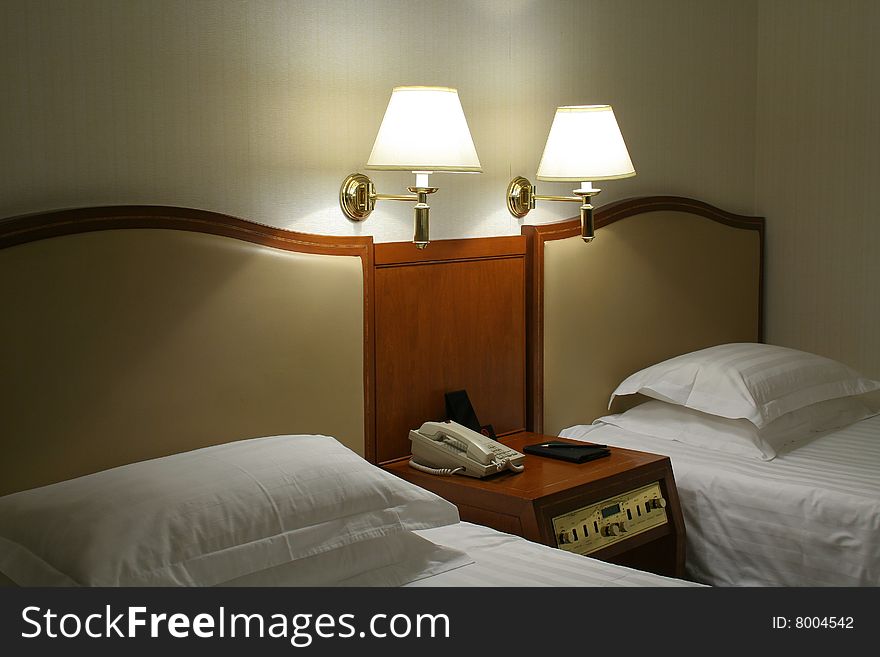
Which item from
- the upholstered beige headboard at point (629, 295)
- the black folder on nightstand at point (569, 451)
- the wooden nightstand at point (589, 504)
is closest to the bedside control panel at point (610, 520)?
the wooden nightstand at point (589, 504)

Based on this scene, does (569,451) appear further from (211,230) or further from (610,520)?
(211,230)

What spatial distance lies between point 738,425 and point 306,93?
1447 mm

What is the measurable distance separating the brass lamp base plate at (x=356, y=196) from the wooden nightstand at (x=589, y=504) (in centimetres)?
62

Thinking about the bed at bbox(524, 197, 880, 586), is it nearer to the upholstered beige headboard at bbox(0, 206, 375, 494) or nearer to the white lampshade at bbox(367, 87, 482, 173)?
the white lampshade at bbox(367, 87, 482, 173)

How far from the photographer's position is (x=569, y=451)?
2.35 m

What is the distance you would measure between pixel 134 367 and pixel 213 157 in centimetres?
48

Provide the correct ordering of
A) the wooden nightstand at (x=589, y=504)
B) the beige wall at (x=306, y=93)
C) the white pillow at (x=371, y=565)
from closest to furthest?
the white pillow at (x=371, y=565)
the beige wall at (x=306, y=93)
the wooden nightstand at (x=589, y=504)

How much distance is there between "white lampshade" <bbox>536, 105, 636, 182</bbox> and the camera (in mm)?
2465

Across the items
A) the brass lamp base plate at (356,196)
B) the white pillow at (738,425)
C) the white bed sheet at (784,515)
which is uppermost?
the brass lamp base plate at (356,196)

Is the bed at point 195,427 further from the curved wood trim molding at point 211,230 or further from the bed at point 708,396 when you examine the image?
the bed at point 708,396

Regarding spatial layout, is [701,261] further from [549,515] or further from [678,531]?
[549,515]

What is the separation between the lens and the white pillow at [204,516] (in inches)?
54.9

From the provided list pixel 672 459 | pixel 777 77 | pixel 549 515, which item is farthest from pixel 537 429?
pixel 777 77

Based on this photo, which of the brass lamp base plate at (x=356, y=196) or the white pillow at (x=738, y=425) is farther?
the white pillow at (x=738, y=425)
